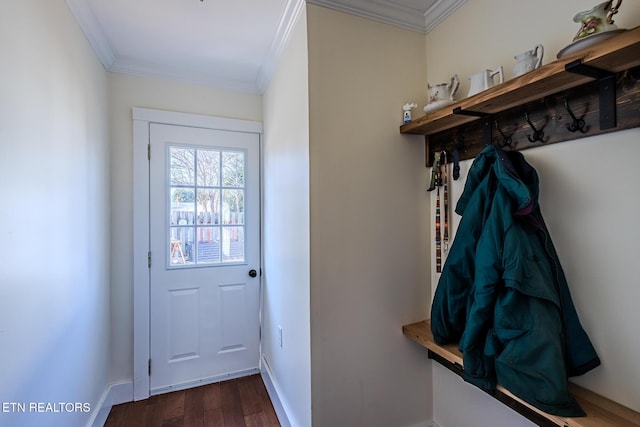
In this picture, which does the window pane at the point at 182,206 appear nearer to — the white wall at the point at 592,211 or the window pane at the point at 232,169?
the window pane at the point at 232,169

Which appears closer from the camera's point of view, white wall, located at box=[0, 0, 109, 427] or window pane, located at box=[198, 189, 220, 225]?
white wall, located at box=[0, 0, 109, 427]

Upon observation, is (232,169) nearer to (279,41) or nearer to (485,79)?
(279,41)

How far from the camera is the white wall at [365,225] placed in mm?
1394

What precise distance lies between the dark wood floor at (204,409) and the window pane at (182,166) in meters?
1.58

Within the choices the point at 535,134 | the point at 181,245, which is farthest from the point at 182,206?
the point at 535,134

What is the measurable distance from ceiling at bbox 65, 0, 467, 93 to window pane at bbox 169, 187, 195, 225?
2.85ft

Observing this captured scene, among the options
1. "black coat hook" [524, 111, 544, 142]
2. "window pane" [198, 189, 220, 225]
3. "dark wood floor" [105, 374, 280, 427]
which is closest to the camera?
"black coat hook" [524, 111, 544, 142]

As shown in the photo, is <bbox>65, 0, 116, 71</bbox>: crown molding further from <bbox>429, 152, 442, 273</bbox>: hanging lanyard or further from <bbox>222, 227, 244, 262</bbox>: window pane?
<bbox>429, 152, 442, 273</bbox>: hanging lanyard

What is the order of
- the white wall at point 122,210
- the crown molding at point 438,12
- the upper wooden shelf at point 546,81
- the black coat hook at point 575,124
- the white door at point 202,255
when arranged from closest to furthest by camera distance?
the upper wooden shelf at point 546,81 < the black coat hook at point 575,124 < the crown molding at point 438,12 < the white wall at point 122,210 < the white door at point 202,255

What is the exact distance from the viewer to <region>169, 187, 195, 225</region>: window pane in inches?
86.6

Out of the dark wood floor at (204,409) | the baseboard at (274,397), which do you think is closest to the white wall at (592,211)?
the baseboard at (274,397)

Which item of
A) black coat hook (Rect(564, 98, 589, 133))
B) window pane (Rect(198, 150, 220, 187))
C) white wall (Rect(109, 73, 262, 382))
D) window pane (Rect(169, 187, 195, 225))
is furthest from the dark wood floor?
black coat hook (Rect(564, 98, 589, 133))

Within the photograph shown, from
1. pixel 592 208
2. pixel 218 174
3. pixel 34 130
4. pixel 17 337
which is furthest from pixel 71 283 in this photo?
pixel 592 208

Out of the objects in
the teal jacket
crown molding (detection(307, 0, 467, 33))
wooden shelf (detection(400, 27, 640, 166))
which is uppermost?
crown molding (detection(307, 0, 467, 33))
